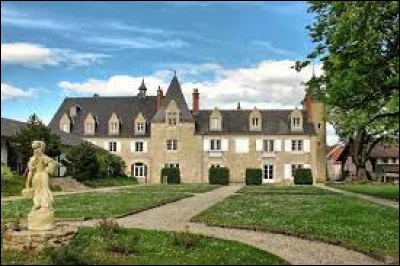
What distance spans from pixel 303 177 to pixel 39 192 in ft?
154

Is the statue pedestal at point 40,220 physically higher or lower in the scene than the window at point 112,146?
lower

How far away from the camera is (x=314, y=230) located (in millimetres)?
15406

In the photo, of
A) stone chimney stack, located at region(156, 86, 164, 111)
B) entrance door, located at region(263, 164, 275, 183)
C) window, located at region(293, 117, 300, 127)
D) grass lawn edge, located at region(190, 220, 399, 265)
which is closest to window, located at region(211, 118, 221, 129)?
entrance door, located at region(263, 164, 275, 183)

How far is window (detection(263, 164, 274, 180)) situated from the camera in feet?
201

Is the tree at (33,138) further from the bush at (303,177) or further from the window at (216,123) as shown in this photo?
the bush at (303,177)

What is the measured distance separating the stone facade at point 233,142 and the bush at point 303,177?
368 centimetres

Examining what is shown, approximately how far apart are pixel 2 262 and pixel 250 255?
4.45 m

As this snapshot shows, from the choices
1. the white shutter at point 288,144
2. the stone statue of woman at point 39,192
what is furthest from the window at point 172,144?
the stone statue of woman at point 39,192

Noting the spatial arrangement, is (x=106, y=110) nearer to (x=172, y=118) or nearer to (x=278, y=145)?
(x=172, y=118)

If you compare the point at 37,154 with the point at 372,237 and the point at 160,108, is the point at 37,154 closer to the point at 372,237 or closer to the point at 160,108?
the point at 372,237

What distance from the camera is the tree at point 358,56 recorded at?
49.4 feet

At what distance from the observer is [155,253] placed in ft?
39.2

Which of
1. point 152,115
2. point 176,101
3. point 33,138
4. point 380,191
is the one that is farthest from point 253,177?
point 33,138

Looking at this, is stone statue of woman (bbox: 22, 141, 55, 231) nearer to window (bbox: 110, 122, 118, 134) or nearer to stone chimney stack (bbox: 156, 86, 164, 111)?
window (bbox: 110, 122, 118, 134)
